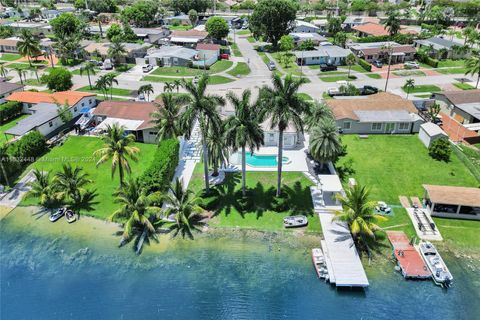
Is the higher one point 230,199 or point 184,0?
point 184,0

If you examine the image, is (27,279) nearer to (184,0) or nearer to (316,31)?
(316,31)

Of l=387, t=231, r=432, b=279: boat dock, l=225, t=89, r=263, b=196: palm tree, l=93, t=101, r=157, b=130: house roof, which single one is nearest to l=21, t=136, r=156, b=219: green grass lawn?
l=93, t=101, r=157, b=130: house roof

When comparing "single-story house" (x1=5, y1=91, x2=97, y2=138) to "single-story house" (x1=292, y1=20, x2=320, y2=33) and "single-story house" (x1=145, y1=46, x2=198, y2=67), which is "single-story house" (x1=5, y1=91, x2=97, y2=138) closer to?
"single-story house" (x1=145, y1=46, x2=198, y2=67)

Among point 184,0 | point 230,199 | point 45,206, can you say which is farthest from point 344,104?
point 184,0

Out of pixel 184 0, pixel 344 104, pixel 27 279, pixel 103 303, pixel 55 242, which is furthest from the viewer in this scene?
pixel 184 0

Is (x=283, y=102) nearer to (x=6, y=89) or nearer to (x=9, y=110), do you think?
(x=9, y=110)

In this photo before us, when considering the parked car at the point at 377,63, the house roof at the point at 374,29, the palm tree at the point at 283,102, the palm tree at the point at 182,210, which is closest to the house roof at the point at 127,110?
the palm tree at the point at 182,210

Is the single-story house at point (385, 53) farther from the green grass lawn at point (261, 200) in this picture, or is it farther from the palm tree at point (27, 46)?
the palm tree at point (27, 46)

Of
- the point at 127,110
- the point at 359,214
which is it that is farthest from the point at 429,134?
the point at 127,110
